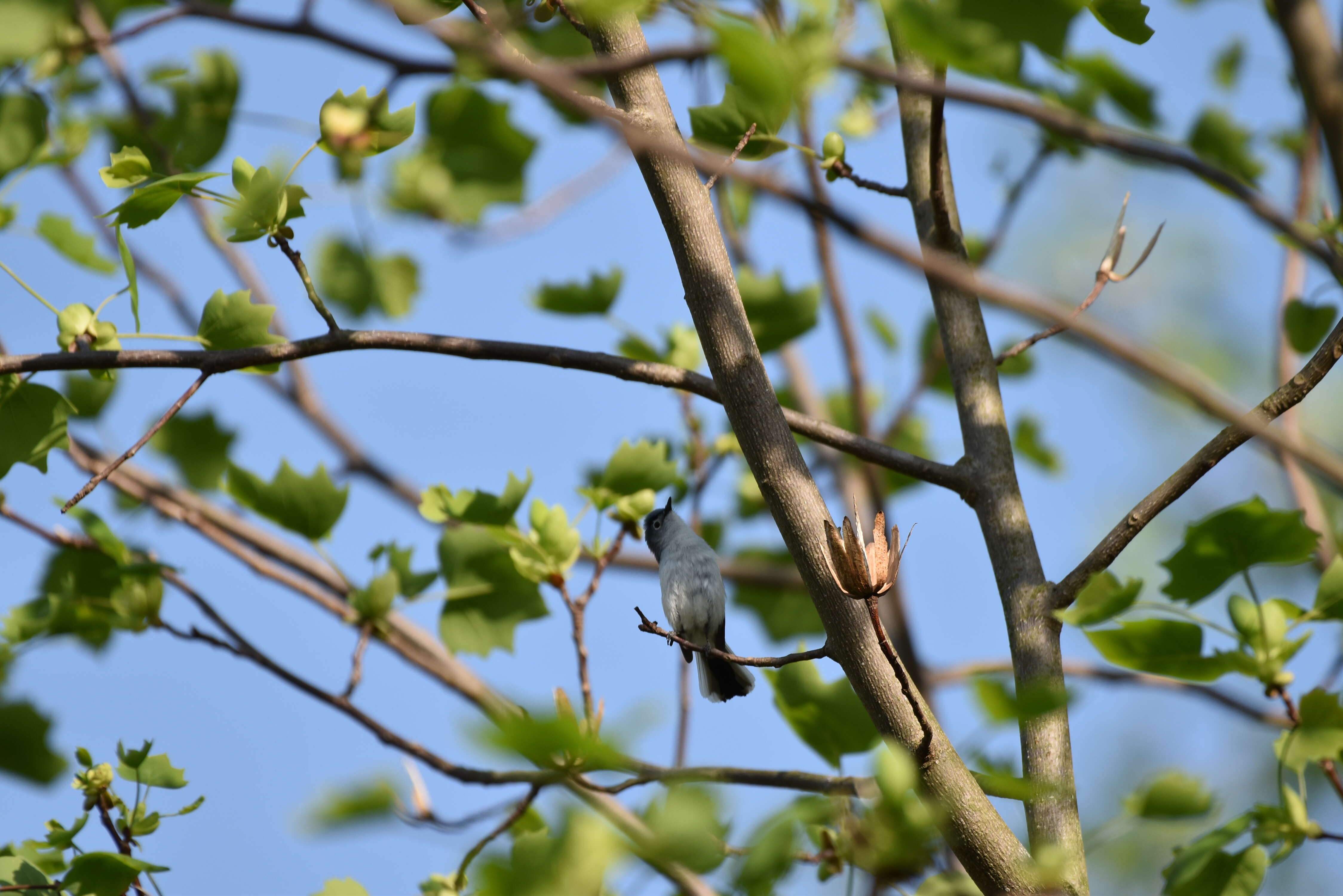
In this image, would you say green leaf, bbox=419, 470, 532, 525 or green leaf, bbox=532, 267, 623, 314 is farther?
green leaf, bbox=532, 267, 623, 314

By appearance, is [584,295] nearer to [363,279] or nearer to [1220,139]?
[363,279]

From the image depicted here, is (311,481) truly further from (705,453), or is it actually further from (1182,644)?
(1182,644)

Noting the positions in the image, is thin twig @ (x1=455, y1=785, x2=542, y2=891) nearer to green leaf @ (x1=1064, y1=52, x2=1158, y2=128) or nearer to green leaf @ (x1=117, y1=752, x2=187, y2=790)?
green leaf @ (x1=117, y1=752, x2=187, y2=790)

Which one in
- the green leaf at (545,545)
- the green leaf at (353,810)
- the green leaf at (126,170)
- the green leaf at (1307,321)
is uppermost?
the green leaf at (1307,321)

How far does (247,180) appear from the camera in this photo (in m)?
1.66

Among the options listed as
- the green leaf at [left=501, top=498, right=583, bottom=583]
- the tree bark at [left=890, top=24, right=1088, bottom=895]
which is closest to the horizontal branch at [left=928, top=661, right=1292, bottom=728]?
the tree bark at [left=890, top=24, right=1088, bottom=895]

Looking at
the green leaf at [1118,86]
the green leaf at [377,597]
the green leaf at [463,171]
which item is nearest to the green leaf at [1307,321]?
the green leaf at [1118,86]

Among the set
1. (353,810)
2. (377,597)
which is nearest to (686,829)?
(353,810)

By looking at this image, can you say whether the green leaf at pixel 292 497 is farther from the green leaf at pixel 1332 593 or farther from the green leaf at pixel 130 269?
the green leaf at pixel 1332 593

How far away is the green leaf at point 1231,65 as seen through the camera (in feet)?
12.6

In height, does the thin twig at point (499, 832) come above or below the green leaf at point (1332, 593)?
below

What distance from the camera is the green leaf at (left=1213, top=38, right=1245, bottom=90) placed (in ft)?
12.6

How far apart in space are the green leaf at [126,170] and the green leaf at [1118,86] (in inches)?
59.0

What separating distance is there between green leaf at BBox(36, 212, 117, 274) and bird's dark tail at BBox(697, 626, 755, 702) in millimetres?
1860
